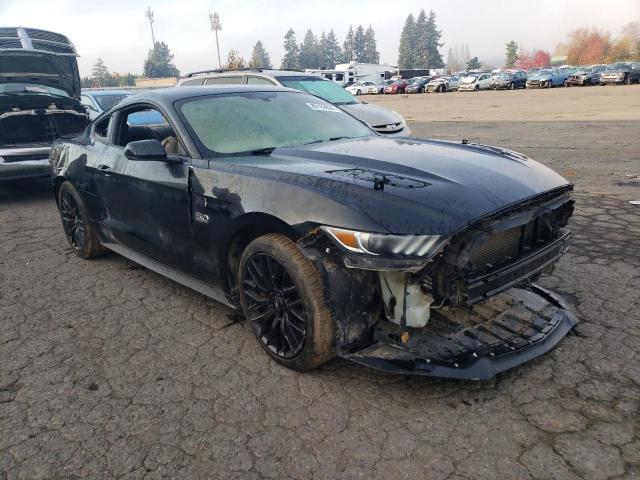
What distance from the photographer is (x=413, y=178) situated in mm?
2730

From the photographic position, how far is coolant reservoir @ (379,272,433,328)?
249 cm

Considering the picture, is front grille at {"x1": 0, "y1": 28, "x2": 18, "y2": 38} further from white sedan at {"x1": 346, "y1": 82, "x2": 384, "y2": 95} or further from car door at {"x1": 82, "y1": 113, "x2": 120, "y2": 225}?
white sedan at {"x1": 346, "y1": 82, "x2": 384, "y2": 95}

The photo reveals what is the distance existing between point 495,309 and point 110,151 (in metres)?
3.25

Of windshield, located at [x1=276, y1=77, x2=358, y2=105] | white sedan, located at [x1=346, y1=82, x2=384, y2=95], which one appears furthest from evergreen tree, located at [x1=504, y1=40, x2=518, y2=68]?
windshield, located at [x1=276, y1=77, x2=358, y2=105]

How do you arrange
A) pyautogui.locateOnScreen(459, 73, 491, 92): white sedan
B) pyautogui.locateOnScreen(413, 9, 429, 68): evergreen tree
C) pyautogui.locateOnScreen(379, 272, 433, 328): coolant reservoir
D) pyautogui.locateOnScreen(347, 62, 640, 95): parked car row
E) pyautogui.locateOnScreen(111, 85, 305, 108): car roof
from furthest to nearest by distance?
pyautogui.locateOnScreen(413, 9, 429, 68): evergreen tree
pyautogui.locateOnScreen(459, 73, 491, 92): white sedan
pyautogui.locateOnScreen(347, 62, 640, 95): parked car row
pyautogui.locateOnScreen(111, 85, 305, 108): car roof
pyautogui.locateOnScreen(379, 272, 433, 328): coolant reservoir

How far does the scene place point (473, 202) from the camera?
2.50 metres

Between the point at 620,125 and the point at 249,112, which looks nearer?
the point at 249,112

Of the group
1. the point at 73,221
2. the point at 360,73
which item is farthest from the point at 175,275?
the point at 360,73

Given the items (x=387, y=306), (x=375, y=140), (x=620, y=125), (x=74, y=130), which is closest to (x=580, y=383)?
(x=387, y=306)

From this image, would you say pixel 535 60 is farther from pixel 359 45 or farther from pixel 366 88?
pixel 366 88

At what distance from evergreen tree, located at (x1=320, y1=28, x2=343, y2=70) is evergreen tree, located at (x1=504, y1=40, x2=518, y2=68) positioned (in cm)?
4721

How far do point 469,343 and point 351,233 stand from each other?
34.5 inches

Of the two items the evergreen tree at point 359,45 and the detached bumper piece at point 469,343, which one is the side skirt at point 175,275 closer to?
the detached bumper piece at point 469,343

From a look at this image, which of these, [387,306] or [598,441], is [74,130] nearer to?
[387,306]
